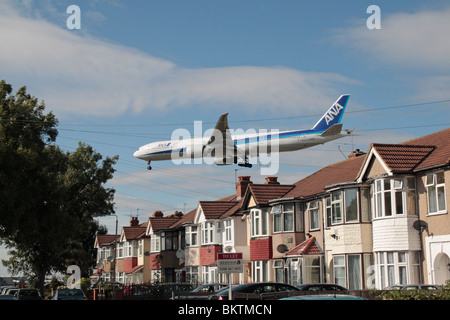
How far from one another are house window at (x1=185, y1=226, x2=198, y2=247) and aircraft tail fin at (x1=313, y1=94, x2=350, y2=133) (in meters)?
17.3

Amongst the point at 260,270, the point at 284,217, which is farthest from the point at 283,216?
the point at 260,270

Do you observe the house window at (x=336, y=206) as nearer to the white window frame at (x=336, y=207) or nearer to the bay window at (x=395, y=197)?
the white window frame at (x=336, y=207)

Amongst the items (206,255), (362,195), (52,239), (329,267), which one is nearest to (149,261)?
(206,255)

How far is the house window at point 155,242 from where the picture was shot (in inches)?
2736

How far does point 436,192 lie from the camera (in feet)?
97.1

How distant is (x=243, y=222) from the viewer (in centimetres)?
5156

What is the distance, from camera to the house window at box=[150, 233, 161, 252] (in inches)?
2736

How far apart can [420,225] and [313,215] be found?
35.1 ft

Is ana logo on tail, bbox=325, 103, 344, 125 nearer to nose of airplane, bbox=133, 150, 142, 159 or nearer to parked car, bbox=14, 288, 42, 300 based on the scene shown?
nose of airplane, bbox=133, 150, 142, 159

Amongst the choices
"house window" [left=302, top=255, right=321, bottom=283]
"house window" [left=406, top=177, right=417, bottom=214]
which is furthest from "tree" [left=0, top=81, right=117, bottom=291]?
"house window" [left=406, top=177, right=417, bottom=214]

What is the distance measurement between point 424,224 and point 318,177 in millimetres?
14892

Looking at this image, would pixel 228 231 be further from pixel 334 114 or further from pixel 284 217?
pixel 334 114
